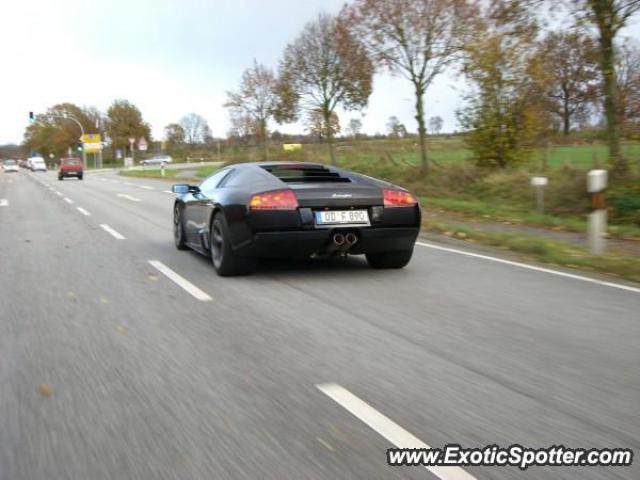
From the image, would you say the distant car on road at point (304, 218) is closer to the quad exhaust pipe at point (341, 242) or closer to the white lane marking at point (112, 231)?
the quad exhaust pipe at point (341, 242)

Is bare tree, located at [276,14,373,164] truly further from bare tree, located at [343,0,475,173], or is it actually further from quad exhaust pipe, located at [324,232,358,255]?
quad exhaust pipe, located at [324,232,358,255]

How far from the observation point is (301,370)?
385 centimetres

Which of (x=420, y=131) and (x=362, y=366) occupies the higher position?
(x=420, y=131)

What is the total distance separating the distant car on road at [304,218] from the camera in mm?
6312

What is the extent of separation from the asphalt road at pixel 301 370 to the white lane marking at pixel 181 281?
47 mm

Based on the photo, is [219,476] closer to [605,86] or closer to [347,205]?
[347,205]

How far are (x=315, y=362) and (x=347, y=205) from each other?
271 centimetres

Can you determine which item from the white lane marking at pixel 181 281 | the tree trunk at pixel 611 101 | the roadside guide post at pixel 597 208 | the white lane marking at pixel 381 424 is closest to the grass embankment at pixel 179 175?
the tree trunk at pixel 611 101

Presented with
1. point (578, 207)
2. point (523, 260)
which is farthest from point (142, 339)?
point (578, 207)

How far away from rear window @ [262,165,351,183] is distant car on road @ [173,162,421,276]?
0.01m

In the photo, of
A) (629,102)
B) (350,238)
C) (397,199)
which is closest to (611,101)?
(629,102)

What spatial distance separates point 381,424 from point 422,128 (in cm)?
1645

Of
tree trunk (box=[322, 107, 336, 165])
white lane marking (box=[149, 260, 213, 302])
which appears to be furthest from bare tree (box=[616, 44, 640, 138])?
tree trunk (box=[322, 107, 336, 165])

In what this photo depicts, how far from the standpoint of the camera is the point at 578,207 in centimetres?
1284
